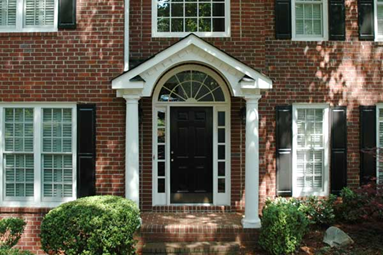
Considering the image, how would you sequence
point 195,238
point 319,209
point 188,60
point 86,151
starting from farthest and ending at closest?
point 319,209 < point 86,151 < point 188,60 < point 195,238

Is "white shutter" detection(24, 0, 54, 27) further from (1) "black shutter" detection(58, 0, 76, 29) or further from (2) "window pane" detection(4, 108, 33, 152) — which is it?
(2) "window pane" detection(4, 108, 33, 152)

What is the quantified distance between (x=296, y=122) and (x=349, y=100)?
1345mm

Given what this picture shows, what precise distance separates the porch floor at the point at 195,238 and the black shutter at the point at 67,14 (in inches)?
171

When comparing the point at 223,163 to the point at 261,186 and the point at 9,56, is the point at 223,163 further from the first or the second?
the point at 9,56

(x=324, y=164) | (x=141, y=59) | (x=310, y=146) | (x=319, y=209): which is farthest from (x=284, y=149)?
(x=141, y=59)

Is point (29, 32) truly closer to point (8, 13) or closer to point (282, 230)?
point (8, 13)

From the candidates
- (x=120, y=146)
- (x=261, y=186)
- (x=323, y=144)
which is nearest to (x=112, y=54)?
(x=120, y=146)

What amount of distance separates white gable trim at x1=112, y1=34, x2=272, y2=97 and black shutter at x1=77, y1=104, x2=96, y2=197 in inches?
34.3

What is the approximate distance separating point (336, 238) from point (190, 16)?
567 cm

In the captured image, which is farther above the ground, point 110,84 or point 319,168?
point 110,84

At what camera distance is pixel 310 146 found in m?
8.25

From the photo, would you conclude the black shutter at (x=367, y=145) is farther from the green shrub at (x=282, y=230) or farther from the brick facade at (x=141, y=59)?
the green shrub at (x=282, y=230)

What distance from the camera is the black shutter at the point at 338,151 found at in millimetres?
8094

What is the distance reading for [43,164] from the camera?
23.8 ft
